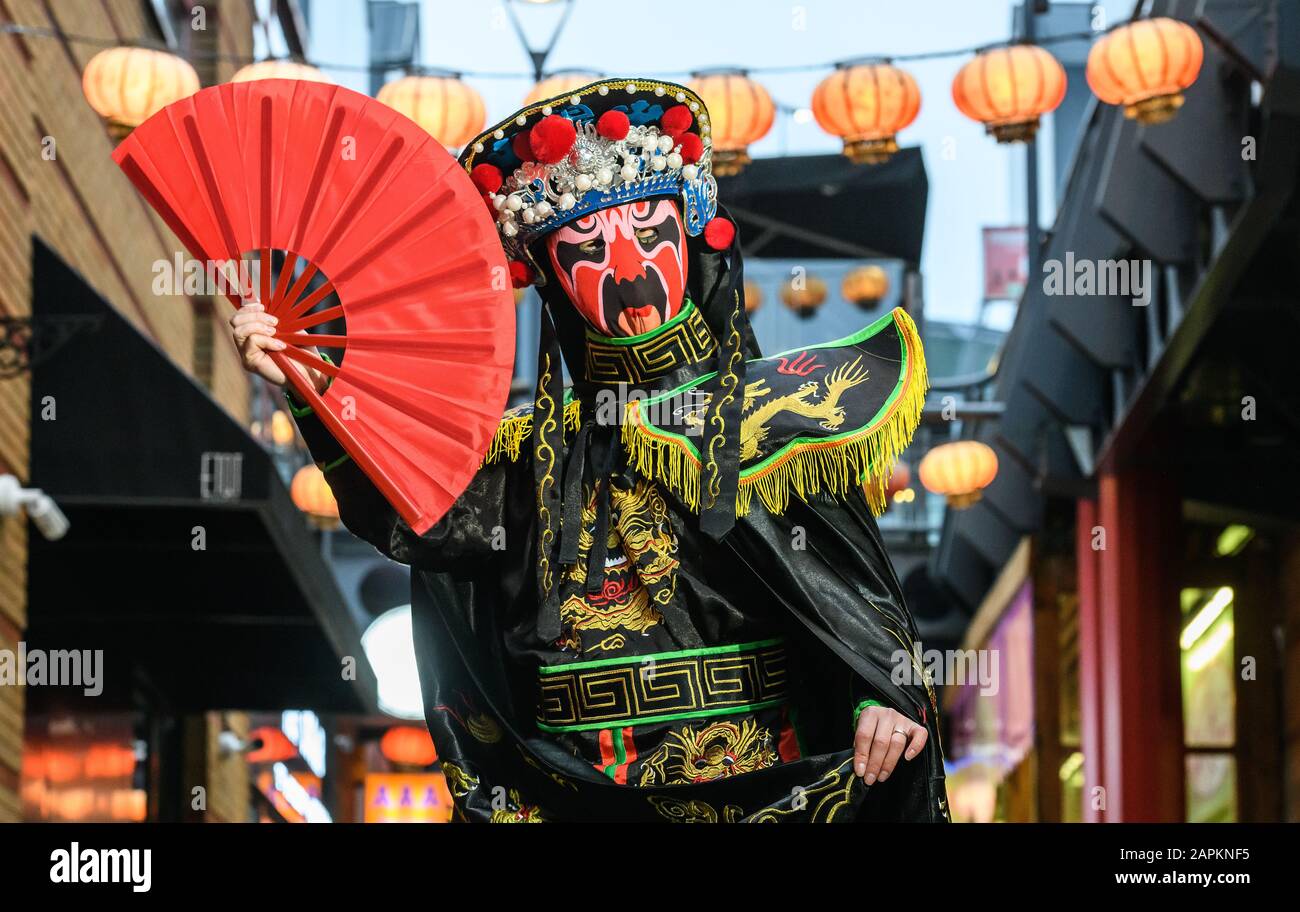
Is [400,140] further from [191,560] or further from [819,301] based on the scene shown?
[819,301]

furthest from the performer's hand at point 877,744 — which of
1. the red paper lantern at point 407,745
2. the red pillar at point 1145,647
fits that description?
the red paper lantern at point 407,745

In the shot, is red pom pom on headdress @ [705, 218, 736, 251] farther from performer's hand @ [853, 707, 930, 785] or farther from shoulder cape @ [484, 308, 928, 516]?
performer's hand @ [853, 707, 930, 785]

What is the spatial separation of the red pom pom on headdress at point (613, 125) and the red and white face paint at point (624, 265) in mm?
146

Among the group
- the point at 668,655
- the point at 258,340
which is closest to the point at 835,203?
the point at 668,655

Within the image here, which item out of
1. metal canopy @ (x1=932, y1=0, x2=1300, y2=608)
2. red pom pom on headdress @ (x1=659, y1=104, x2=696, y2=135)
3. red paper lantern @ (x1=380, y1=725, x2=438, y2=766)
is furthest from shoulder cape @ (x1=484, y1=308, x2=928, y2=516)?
red paper lantern @ (x1=380, y1=725, x2=438, y2=766)

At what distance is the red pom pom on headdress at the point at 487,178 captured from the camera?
4.53m

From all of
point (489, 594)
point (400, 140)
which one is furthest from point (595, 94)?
point (489, 594)

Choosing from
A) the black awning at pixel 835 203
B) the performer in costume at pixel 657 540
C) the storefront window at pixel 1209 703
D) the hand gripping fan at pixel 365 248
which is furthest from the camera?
the storefront window at pixel 1209 703

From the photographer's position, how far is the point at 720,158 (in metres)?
12.3

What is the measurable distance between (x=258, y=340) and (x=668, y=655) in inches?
38.5

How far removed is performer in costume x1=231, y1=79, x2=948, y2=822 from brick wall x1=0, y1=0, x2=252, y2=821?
5.63m

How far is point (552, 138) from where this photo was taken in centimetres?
441

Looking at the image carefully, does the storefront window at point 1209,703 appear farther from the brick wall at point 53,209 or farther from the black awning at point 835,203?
the brick wall at point 53,209
